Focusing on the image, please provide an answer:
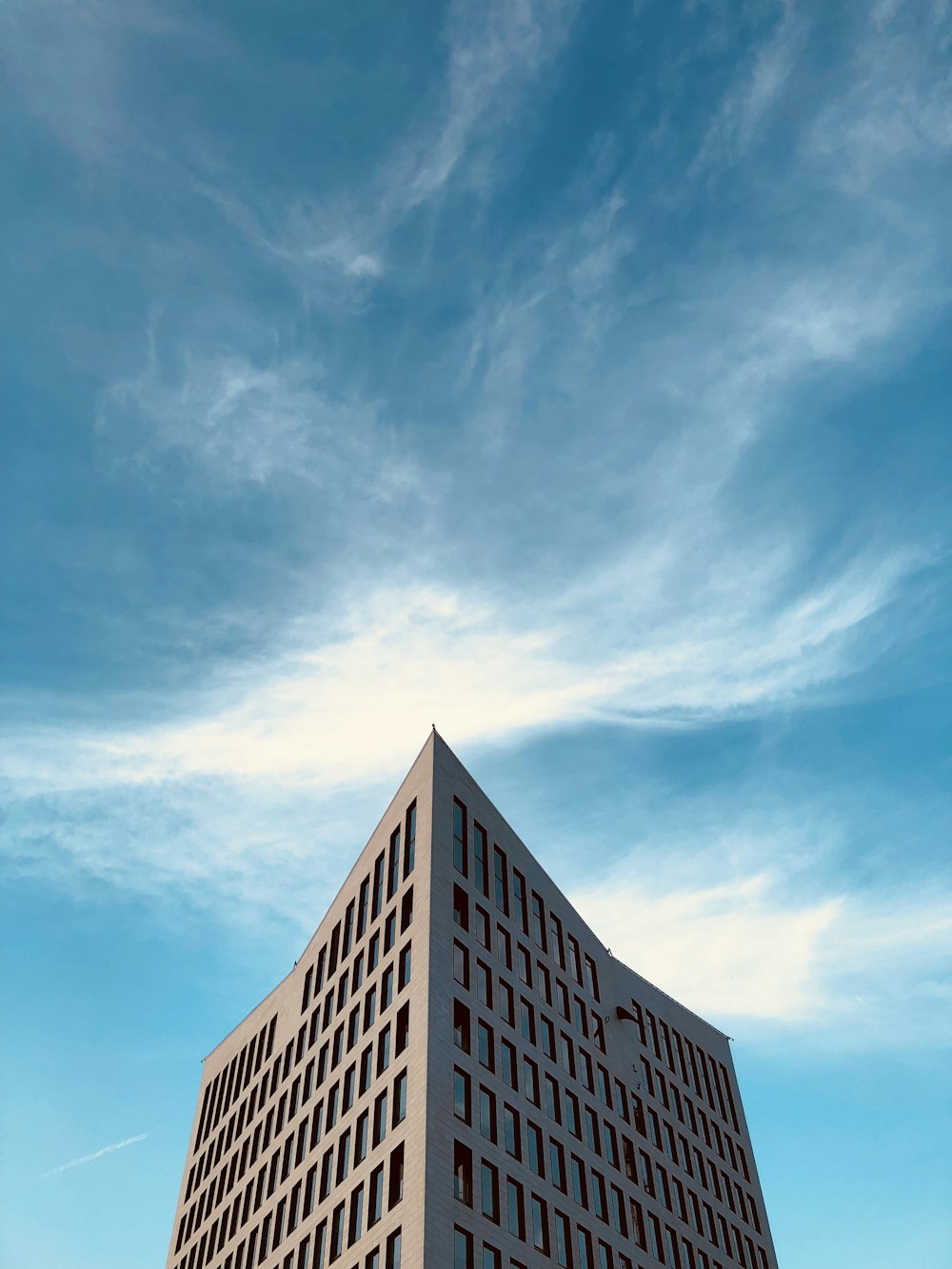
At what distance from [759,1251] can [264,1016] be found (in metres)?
44.1

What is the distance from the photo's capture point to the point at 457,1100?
160 feet

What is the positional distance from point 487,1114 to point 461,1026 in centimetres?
462

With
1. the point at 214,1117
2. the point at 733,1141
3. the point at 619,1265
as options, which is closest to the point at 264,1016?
the point at 214,1117

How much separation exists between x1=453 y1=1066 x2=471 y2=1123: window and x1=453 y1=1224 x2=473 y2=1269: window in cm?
518

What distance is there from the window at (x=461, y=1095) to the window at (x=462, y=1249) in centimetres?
518

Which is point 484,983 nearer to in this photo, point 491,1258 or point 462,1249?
point 491,1258

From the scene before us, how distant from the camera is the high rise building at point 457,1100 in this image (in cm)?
4744

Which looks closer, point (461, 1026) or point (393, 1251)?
point (393, 1251)

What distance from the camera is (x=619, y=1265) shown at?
5503 centimetres

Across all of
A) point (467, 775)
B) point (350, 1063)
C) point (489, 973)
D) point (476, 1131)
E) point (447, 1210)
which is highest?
point (467, 775)

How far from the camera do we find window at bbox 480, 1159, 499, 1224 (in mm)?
46312

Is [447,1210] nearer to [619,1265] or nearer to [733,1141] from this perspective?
[619,1265]

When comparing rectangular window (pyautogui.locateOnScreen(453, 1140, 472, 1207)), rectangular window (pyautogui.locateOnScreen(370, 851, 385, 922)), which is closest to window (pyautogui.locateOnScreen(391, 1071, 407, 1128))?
rectangular window (pyautogui.locateOnScreen(453, 1140, 472, 1207))

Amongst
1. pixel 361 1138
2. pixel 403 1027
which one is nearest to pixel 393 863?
pixel 403 1027
